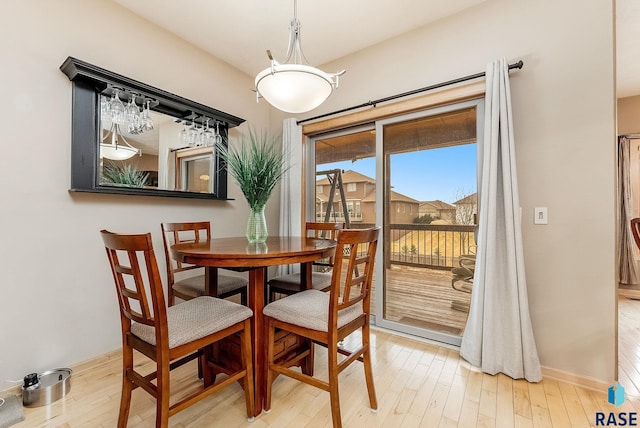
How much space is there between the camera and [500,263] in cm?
184

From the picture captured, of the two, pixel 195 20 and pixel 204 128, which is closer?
pixel 195 20

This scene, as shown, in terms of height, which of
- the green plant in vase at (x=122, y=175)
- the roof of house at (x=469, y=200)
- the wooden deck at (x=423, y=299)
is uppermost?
the green plant in vase at (x=122, y=175)

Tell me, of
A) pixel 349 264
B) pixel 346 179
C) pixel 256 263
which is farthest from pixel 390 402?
pixel 346 179

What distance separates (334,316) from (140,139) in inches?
81.4

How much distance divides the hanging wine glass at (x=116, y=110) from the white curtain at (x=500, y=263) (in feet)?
8.74

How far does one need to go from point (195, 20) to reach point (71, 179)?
1569 mm


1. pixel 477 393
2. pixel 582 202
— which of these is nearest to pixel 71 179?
pixel 477 393

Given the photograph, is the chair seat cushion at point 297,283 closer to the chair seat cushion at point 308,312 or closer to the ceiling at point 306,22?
the chair seat cushion at point 308,312

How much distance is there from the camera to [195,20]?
2238mm

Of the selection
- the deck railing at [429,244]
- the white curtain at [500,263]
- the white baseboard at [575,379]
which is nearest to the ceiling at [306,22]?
the white curtain at [500,263]

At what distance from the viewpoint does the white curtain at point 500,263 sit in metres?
1.74

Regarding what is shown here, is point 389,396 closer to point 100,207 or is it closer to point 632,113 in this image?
point 100,207

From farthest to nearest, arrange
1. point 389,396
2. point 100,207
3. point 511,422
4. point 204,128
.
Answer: point 204,128 < point 100,207 < point 389,396 < point 511,422

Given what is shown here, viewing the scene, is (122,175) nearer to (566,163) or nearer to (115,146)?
(115,146)
